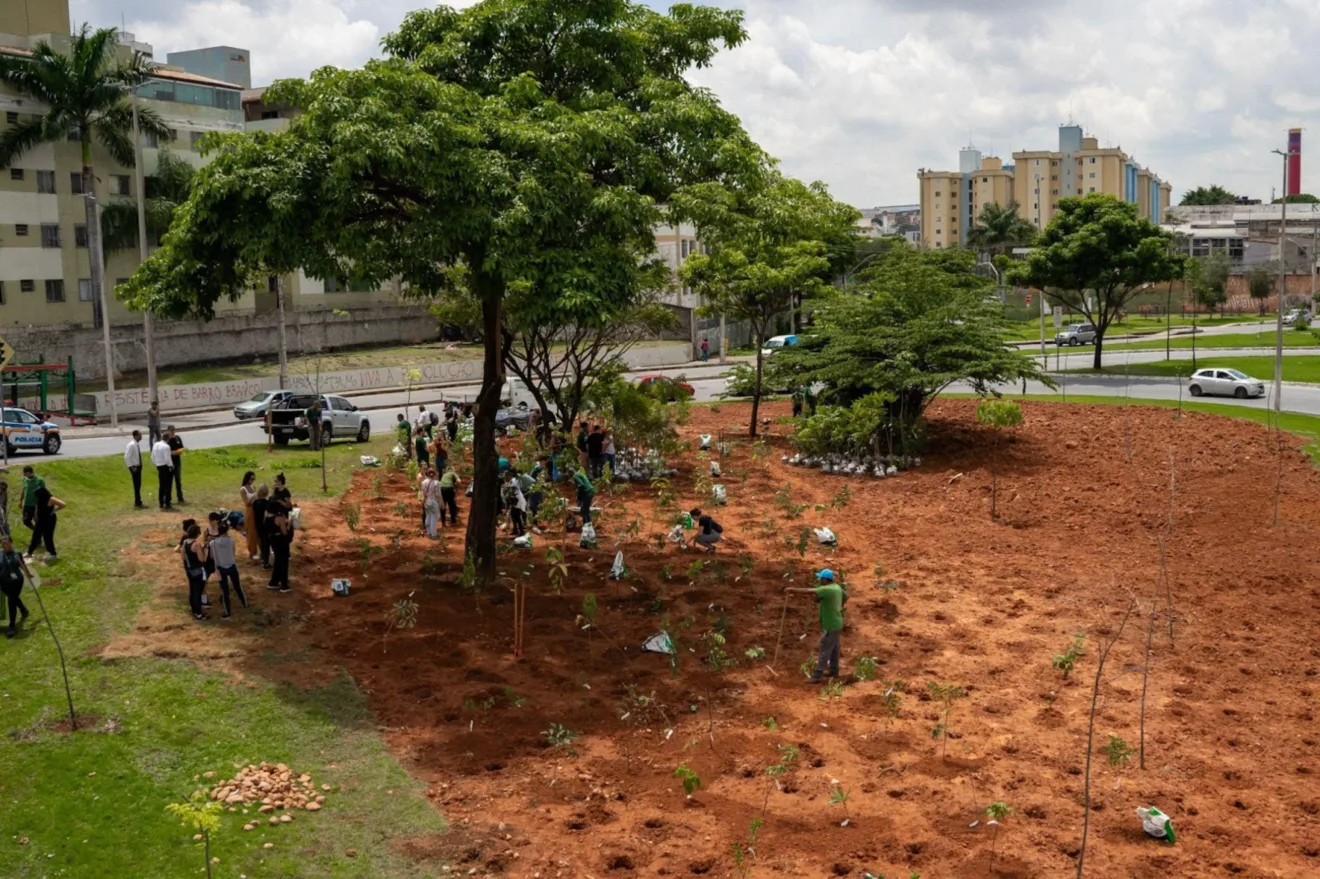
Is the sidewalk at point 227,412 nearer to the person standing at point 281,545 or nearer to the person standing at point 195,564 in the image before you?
the person standing at point 281,545

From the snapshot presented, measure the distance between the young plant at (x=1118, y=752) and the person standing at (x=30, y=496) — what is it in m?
15.7

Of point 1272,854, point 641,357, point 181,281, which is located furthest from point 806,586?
point 641,357

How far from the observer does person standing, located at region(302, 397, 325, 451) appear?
32562mm

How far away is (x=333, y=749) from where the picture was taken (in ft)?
43.1

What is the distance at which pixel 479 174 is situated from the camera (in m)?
16.5

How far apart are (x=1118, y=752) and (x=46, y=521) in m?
15.6

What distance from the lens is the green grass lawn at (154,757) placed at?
35.1 feet

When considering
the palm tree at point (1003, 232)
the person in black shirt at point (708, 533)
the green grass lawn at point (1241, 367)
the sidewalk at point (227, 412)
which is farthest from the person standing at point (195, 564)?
the palm tree at point (1003, 232)

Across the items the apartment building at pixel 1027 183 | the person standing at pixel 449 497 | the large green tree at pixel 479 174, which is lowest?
the person standing at pixel 449 497

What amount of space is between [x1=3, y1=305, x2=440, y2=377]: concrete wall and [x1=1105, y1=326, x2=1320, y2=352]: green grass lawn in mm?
40332

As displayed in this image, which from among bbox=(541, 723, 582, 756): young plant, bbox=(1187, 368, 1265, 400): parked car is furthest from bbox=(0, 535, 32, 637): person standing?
bbox=(1187, 368, 1265, 400): parked car

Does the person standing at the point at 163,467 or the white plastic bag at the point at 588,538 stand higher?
the person standing at the point at 163,467

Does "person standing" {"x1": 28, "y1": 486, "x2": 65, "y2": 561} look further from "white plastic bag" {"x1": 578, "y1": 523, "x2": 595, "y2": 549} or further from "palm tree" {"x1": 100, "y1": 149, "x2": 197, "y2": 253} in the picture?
"palm tree" {"x1": 100, "y1": 149, "x2": 197, "y2": 253}

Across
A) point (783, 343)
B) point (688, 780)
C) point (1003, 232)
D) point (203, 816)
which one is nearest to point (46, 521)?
point (203, 816)
